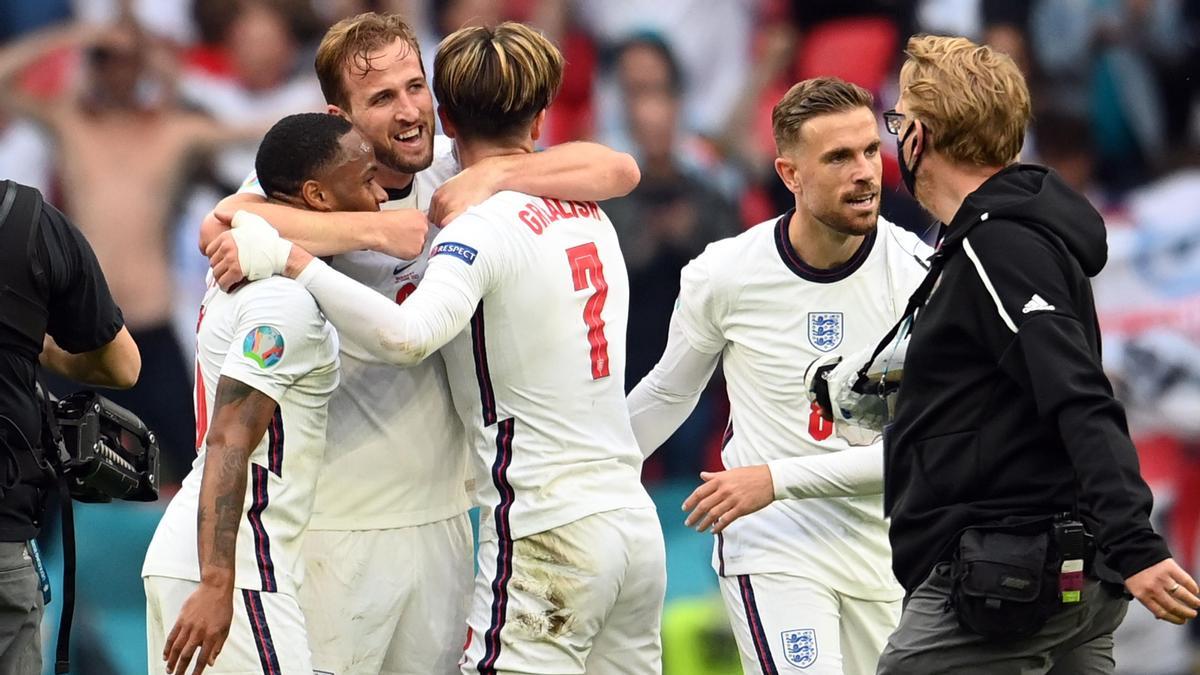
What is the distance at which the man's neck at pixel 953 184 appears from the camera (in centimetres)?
392

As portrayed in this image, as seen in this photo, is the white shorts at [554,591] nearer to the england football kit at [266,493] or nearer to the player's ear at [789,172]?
the england football kit at [266,493]

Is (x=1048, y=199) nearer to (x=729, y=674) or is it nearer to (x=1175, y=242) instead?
(x=729, y=674)

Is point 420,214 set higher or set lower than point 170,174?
lower

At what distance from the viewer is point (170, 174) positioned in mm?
8055

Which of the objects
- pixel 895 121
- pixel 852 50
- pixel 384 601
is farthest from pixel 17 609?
pixel 852 50

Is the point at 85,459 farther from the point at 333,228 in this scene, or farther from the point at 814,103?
the point at 814,103

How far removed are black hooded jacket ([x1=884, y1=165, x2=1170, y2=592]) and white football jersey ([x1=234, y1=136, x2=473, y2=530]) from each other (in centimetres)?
135

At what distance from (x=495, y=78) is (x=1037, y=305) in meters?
1.62

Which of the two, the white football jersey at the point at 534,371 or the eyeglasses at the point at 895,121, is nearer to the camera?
the eyeglasses at the point at 895,121

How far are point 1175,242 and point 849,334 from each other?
5.66 m

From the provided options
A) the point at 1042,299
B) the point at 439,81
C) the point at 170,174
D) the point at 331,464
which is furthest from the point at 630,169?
the point at 170,174

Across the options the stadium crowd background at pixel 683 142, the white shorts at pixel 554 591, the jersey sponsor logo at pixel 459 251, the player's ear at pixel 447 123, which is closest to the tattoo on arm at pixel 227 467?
the jersey sponsor logo at pixel 459 251

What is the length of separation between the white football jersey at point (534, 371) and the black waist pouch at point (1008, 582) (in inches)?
43.6

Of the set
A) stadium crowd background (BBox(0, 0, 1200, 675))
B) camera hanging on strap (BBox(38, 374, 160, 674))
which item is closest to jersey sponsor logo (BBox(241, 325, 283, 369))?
camera hanging on strap (BBox(38, 374, 160, 674))
